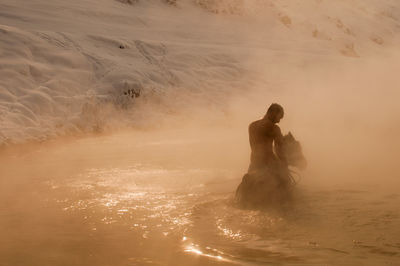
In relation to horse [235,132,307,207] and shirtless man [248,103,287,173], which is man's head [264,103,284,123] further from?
horse [235,132,307,207]

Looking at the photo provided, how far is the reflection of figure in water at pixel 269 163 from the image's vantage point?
4.94m

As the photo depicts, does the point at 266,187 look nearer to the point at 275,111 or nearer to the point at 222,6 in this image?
the point at 275,111

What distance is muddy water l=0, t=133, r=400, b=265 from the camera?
3.68m

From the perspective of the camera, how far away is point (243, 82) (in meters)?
18.0

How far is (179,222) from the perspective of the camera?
15.0 ft

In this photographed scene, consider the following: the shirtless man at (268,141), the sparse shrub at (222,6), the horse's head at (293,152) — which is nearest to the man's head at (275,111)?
the shirtless man at (268,141)

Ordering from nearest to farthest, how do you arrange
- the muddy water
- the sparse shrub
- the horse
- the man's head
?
the muddy water → the horse → the man's head → the sparse shrub

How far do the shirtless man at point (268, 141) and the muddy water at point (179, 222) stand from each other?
0.51 meters

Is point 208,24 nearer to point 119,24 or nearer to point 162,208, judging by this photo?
point 119,24

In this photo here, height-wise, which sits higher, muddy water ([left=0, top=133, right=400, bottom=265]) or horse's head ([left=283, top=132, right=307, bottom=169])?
horse's head ([left=283, top=132, right=307, bottom=169])

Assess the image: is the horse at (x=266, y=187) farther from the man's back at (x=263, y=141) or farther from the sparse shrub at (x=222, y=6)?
the sparse shrub at (x=222, y=6)

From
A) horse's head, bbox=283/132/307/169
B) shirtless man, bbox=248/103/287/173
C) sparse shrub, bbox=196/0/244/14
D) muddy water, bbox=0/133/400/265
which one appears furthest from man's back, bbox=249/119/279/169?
sparse shrub, bbox=196/0/244/14

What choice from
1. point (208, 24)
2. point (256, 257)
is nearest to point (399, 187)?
point (256, 257)

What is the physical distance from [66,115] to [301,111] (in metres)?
7.25
